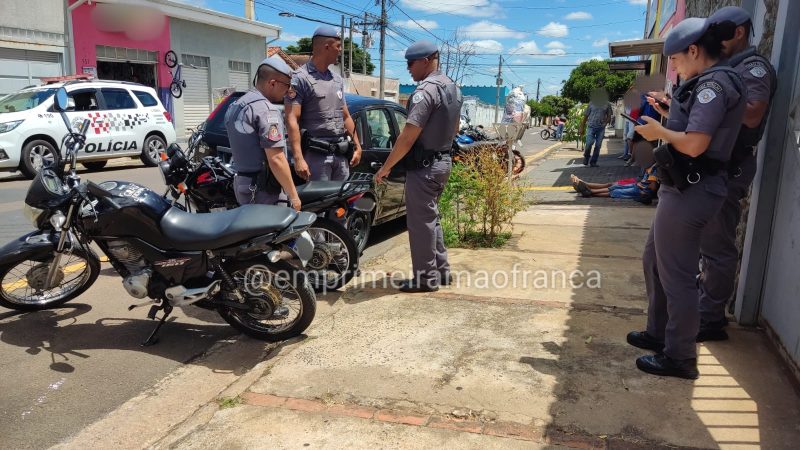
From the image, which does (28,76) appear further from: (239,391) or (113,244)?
(239,391)

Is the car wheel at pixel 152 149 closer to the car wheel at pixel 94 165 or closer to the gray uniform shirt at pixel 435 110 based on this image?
the car wheel at pixel 94 165

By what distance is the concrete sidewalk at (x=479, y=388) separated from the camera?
2688 mm

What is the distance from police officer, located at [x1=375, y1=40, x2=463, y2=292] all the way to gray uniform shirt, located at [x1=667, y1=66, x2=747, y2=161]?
187 cm

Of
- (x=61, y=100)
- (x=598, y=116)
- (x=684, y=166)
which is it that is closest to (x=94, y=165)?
(x=61, y=100)

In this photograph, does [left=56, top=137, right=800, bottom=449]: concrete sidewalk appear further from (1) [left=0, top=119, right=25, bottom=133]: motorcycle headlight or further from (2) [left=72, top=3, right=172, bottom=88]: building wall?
(2) [left=72, top=3, right=172, bottom=88]: building wall

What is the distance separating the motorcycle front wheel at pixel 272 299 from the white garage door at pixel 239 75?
2238 cm

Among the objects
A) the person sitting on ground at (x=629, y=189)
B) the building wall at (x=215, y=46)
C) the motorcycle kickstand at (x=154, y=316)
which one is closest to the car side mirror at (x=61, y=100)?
the motorcycle kickstand at (x=154, y=316)

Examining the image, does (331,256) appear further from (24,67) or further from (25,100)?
(24,67)

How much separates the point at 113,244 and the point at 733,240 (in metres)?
3.89

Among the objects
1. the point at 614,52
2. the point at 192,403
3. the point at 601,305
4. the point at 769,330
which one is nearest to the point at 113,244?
the point at 192,403

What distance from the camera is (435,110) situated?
4.39 metres

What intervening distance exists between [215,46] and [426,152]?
857 inches

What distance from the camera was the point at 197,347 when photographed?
3.94 metres

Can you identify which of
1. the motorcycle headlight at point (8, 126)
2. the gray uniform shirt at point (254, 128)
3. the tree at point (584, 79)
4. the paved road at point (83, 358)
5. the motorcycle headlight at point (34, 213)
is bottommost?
the paved road at point (83, 358)
